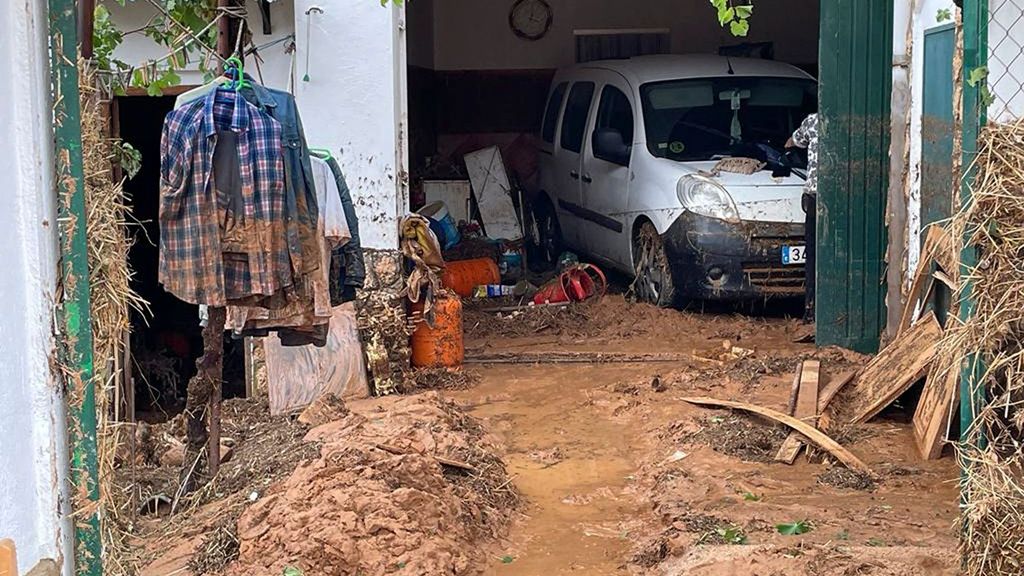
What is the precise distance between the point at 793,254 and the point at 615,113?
2246 mm

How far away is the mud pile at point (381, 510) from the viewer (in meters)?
5.02

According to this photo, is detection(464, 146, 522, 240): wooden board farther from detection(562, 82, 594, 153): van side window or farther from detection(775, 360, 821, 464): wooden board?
detection(775, 360, 821, 464): wooden board

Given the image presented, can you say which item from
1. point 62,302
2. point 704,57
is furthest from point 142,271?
point 62,302

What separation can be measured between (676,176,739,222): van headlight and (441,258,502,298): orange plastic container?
7.44 ft

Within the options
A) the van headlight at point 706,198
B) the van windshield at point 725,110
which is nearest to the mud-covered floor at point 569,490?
the van headlight at point 706,198

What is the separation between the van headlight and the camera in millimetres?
9344

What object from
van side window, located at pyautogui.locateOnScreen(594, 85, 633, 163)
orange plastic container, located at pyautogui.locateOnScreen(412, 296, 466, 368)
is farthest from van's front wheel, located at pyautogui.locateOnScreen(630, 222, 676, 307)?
orange plastic container, located at pyautogui.locateOnScreen(412, 296, 466, 368)

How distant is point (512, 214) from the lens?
13383 mm

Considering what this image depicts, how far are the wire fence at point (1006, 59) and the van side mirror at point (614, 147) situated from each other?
5.98m

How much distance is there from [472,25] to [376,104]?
746 centimetres

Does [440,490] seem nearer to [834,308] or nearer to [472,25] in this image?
[834,308]

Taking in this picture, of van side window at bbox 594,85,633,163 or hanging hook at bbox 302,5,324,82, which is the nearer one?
hanging hook at bbox 302,5,324,82

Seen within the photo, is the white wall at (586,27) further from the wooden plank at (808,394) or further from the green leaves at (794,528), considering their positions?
the green leaves at (794,528)

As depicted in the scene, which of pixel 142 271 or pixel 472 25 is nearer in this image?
pixel 142 271
